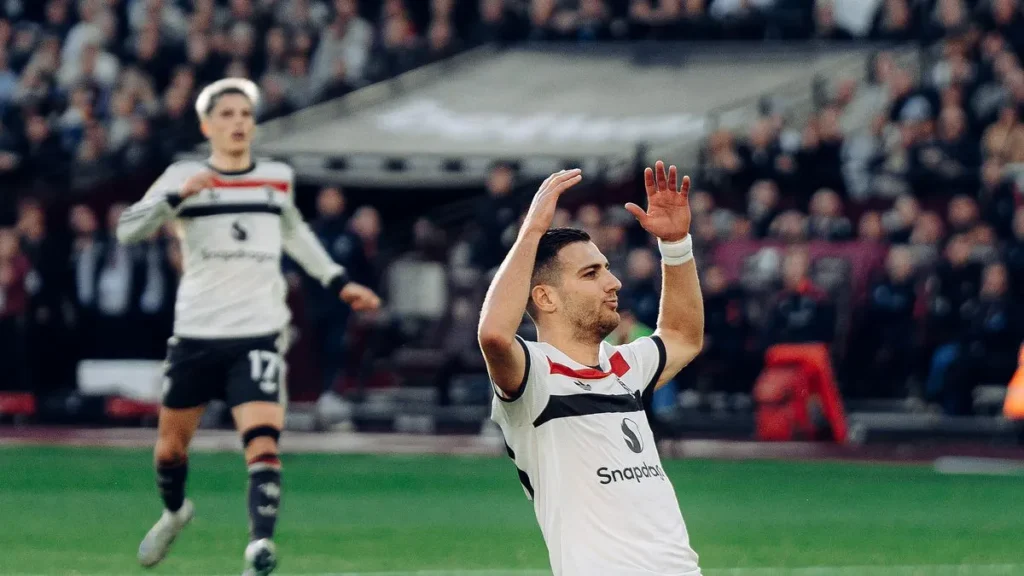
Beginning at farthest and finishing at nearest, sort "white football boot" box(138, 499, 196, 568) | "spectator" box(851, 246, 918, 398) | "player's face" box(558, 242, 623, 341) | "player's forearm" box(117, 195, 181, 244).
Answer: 1. "spectator" box(851, 246, 918, 398)
2. "white football boot" box(138, 499, 196, 568)
3. "player's forearm" box(117, 195, 181, 244)
4. "player's face" box(558, 242, 623, 341)

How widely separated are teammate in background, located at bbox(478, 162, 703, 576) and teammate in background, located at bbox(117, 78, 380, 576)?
11.8ft

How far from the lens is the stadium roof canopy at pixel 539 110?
951 inches

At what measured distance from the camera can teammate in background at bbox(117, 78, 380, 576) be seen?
10195 mm

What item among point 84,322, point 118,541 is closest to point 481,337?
point 118,541

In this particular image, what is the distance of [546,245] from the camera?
6.75 metres

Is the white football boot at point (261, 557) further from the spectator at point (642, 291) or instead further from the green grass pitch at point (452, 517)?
the spectator at point (642, 291)

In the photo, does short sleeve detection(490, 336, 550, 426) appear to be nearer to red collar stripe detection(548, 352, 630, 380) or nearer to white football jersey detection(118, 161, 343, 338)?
red collar stripe detection(548, 352, 630, 380)

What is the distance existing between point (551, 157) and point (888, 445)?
6.42 metres

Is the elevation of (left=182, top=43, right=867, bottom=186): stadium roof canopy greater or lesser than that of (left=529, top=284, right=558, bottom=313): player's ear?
lesser

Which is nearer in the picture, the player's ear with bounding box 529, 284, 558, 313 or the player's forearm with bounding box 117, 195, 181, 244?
the player's ear with bounding box 529, 284, 558, 313

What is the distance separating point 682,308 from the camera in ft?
24.1

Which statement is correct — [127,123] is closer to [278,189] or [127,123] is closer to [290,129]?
[290,129]

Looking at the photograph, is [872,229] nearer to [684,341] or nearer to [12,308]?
[12,308]

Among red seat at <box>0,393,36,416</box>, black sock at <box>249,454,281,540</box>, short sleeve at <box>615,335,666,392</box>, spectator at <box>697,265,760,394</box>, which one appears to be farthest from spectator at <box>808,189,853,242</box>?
short sleeve at <box>615,335,666,392</box>
